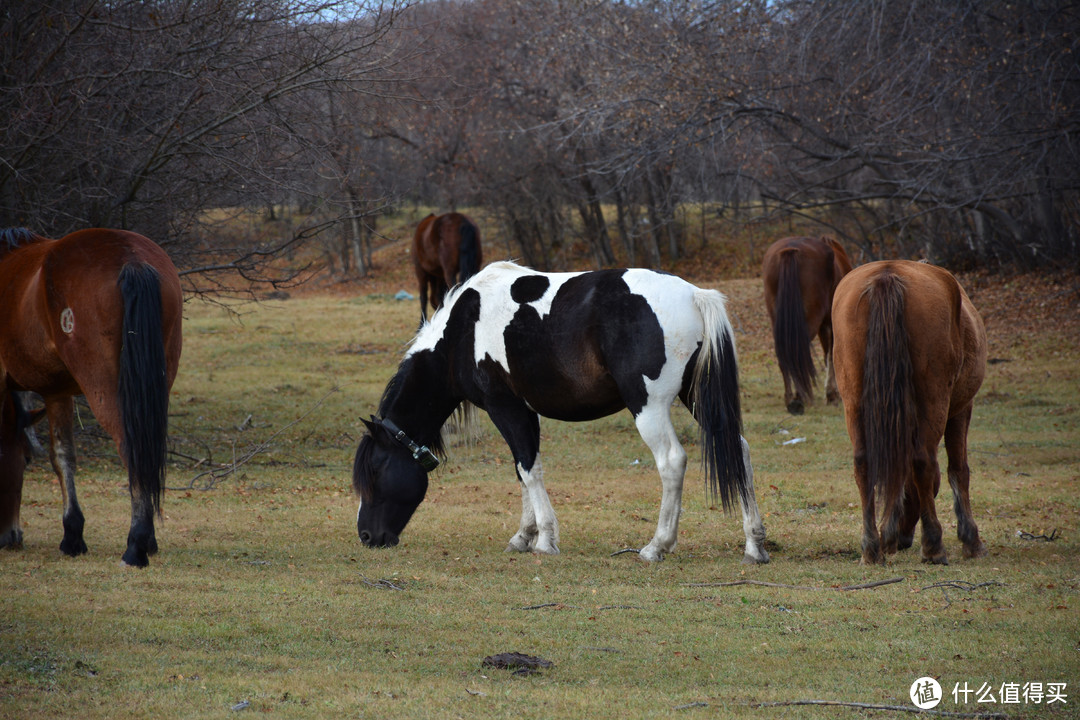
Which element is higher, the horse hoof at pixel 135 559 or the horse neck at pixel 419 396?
the horse neck at pixel 419 396

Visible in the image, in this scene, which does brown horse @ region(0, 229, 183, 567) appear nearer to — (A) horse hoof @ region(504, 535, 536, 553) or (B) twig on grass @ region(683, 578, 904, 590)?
(A) horse hoof @ region(504, 535, 536, 553)

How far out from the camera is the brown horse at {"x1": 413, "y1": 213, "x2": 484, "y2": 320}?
1647cm

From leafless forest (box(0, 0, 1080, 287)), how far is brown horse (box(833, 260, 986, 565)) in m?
5.12

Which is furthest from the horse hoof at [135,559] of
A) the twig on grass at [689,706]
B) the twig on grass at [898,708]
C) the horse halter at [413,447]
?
the twig on grass at [898,708]

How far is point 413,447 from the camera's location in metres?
6.66

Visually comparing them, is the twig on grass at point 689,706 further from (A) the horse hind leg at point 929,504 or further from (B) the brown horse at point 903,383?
(A) the horse hind leg at point 929,504

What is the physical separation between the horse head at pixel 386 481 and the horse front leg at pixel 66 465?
5.74 ft

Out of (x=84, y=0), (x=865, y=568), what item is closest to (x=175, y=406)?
(x=84, y=0)

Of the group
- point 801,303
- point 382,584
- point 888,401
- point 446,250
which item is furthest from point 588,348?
point 446,250

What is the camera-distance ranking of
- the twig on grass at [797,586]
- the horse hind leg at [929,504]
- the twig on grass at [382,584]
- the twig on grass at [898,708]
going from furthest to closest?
the horse hind leg at [929,504] → the twig on grass at [382,584] → the twig on grass at [797,586] → the twig on grass at [898,708]

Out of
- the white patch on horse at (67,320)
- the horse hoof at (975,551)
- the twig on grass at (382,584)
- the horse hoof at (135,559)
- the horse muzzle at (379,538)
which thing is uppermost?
the white patch on horse at (67,320)

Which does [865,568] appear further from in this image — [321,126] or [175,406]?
[175,406]

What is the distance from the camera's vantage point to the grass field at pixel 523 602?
365 cm

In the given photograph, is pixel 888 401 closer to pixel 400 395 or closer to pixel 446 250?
pixel 400 395
